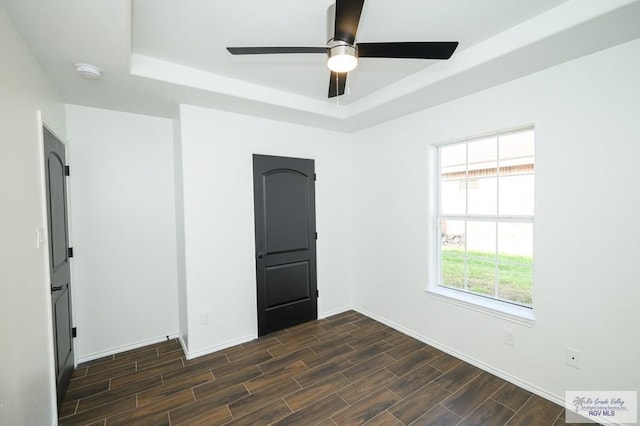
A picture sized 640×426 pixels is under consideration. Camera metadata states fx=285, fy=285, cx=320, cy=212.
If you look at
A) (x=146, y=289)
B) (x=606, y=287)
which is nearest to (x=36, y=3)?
(x=146, y=289)

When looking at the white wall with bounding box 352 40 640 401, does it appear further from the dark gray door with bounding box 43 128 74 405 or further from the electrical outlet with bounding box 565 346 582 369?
the dark gray door with bounding box 43 128 74 405

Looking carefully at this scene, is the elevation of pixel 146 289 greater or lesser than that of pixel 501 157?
lesser

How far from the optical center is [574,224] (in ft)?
6.69

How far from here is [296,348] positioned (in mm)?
3010

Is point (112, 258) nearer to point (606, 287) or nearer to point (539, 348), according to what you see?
point (539, 348)

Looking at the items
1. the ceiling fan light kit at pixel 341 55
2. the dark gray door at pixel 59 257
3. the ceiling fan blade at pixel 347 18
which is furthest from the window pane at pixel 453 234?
the dark gray door at pixel 59 257

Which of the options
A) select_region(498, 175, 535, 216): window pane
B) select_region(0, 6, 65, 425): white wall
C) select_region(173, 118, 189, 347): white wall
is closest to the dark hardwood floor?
select_region(173, 118, 189, 347): white wall

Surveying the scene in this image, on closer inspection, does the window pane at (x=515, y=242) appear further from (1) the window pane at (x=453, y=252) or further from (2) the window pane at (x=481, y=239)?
(1) the window pane at (x=453, y=252)

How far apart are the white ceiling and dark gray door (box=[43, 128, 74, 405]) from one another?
24.9 inches

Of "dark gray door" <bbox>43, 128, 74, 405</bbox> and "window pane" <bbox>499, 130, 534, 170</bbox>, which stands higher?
"window pane" <bbox>499, 130, 534, 170</bbox>

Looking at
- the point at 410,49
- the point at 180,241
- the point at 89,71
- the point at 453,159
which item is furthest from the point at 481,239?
the point at 89,71

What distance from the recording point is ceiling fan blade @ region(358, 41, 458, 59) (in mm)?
1492

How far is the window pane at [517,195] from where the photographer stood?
2395mm

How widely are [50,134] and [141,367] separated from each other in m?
→ 2.16
